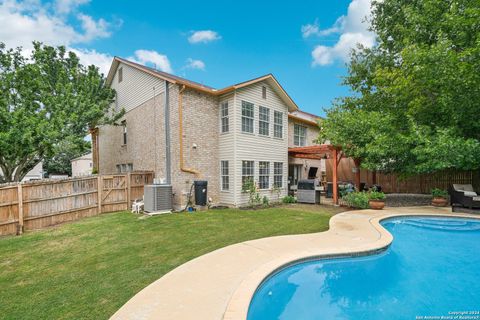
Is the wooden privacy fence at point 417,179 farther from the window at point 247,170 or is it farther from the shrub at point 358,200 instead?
the window at point 247,170

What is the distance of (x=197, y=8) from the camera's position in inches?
551

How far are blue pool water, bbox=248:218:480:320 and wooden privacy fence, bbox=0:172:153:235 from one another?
8.43 meters

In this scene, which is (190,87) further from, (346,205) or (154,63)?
(346,205)

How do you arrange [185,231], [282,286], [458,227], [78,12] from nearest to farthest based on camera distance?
[282,286] < [185,231] < [458,227] < [78,12]

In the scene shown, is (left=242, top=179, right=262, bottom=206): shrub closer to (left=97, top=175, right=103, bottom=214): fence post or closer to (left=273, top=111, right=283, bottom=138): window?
(left=273, top=111, right=283, bottom=138): window

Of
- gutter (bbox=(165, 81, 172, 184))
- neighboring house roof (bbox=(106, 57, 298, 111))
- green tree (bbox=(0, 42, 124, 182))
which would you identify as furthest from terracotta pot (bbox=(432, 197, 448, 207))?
green tree (bbox=(0, 42, 124, 182))

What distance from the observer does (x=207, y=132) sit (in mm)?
11617

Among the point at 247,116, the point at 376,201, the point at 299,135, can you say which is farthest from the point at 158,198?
the point at 299,135

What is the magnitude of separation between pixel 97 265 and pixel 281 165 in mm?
10652

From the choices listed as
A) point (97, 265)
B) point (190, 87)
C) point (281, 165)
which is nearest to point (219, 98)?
point (190, 87)

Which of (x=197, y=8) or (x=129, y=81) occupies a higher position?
(x=197, y=8)

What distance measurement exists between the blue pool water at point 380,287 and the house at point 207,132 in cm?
685

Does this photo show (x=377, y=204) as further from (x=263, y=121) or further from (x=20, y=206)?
(x=20, y=206)

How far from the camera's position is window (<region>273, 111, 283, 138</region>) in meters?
13.5
